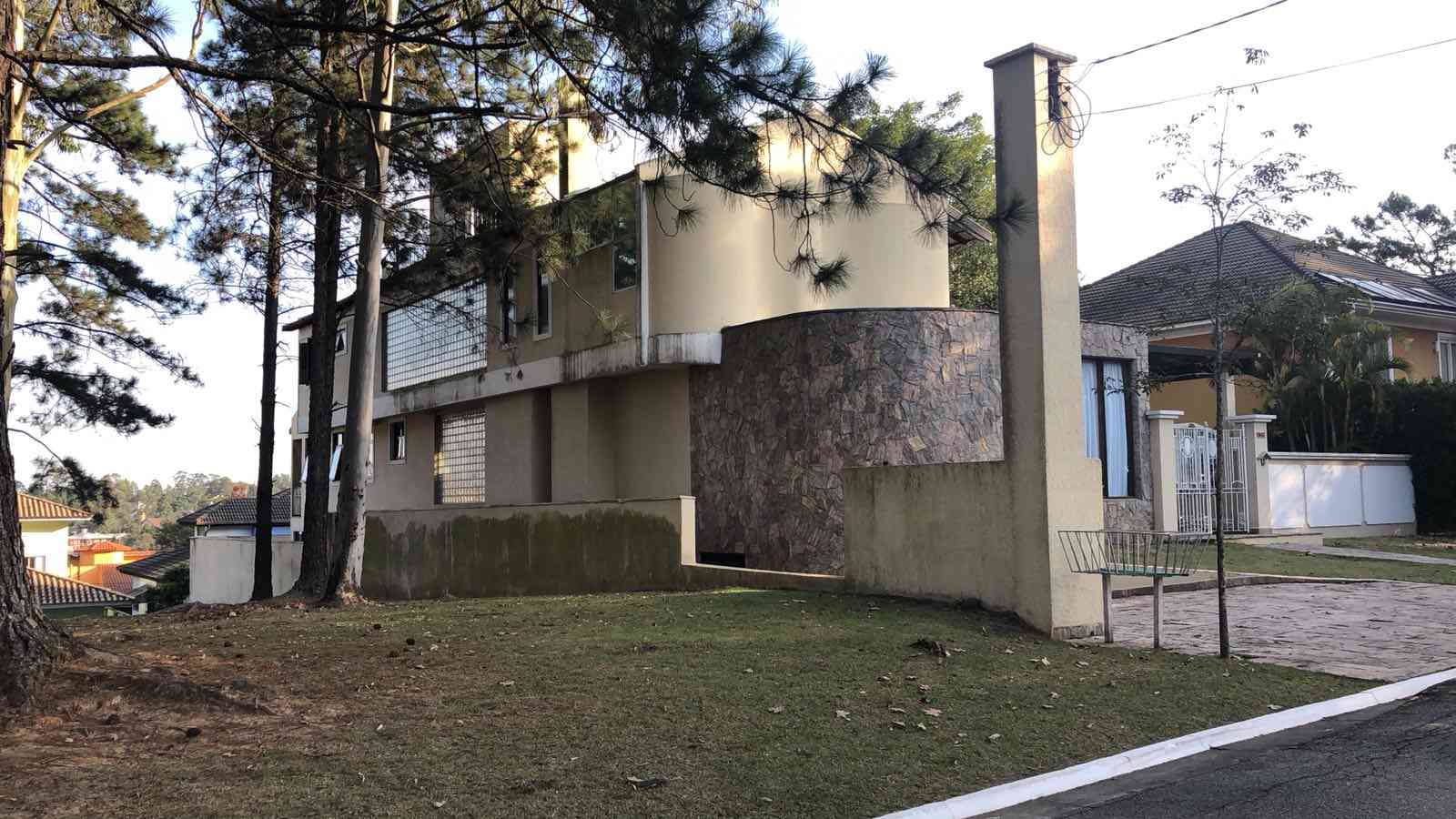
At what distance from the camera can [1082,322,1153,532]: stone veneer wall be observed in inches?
799

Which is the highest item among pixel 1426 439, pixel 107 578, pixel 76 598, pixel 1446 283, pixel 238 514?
pixel 1446 283

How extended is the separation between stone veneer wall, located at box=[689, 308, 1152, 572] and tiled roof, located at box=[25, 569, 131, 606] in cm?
4137

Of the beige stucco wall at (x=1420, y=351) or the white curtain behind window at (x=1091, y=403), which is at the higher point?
the beige stucco wall at (x=1420, y=351)

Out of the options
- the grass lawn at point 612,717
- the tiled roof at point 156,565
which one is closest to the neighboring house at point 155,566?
the tiled roof at point 156,565

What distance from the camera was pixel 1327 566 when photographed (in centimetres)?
1719

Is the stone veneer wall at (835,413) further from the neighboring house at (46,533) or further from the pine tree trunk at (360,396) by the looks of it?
the neighboring house at (46,533)

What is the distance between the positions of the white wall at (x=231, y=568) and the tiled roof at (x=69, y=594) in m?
20.5

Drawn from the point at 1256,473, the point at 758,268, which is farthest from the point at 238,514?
the point at 1256,473

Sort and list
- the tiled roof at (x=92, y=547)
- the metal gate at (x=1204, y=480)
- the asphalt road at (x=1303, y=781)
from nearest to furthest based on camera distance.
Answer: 1. the asphalt road at (x=1303, y=781)
2. the metal gate at (x=1204, y=480)
3. the tiled roof at (x=92, y=547)

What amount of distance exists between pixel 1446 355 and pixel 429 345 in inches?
1045

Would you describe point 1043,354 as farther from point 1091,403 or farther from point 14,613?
point 1091,403

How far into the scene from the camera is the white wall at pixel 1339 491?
72.3ft

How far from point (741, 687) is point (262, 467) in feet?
51.5

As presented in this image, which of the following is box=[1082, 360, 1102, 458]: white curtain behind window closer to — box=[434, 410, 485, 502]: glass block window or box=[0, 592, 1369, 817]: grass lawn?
box=[0, 592, 1369, 817]: grass lawn
